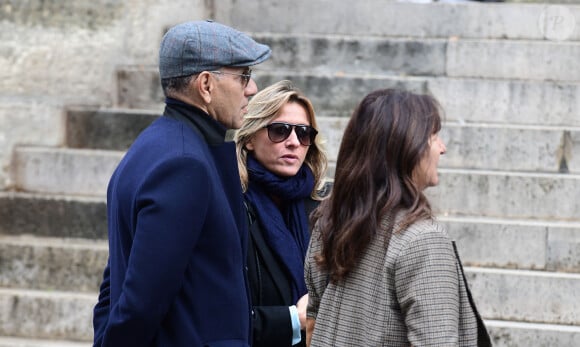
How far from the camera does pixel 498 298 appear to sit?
18.1 ft

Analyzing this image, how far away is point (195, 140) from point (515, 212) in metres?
3.64

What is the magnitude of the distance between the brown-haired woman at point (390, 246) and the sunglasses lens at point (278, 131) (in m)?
0.93

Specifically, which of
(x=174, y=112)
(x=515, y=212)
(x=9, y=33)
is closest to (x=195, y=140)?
(x=174, y=112)

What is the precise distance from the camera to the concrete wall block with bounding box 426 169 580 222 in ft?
19.7

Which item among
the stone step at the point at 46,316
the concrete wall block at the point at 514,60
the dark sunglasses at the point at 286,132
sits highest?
the dark sunglasses at the point at 286,132

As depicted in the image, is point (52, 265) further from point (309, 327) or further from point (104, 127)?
point (309, 327)

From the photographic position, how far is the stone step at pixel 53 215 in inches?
241

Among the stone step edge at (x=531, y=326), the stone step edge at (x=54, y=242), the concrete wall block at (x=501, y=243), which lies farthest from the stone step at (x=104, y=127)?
the stone step edge at (x=531, y=326)

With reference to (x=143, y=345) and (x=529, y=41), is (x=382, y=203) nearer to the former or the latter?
(x=143, y=345)

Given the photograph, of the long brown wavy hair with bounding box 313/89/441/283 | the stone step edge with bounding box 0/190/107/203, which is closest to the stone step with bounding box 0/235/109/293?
the stone step edge with bounding box 0/190/107/203

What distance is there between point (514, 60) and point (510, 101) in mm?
473

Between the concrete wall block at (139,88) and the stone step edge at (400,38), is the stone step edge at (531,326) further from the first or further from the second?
the concrete wall block at (139,88)

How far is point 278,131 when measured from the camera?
3.95m

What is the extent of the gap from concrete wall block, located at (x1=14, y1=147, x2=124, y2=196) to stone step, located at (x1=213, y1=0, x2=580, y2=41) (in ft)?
6.12
